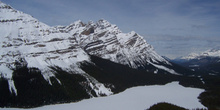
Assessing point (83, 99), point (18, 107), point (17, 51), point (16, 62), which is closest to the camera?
point (18, 107)

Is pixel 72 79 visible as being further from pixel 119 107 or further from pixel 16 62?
pixel 119 107

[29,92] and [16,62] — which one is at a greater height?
[16,62]

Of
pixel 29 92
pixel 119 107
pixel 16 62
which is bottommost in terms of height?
pixel 119 107

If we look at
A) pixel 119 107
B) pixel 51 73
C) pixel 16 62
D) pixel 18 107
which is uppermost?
pixel 16 62

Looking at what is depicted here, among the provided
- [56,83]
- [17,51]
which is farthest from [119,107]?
[17,51]

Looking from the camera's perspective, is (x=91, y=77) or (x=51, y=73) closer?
(x=51, y=73)

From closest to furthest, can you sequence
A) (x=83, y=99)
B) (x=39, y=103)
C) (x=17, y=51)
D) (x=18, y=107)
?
1. (x=18, y=107)
2. (x=39, y=103)
3. (x=83, y=99)
4. (x=17, y=51)

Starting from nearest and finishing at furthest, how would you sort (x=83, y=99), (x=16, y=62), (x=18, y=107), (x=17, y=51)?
(x=18, y=107), (x=83, y=99), (x=16, y=62), (x=17, y=51)

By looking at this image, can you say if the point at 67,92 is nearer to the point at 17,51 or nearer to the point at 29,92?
the point at 29,92

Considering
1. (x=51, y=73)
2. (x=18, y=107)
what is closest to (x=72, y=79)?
(x=51, y=73)
